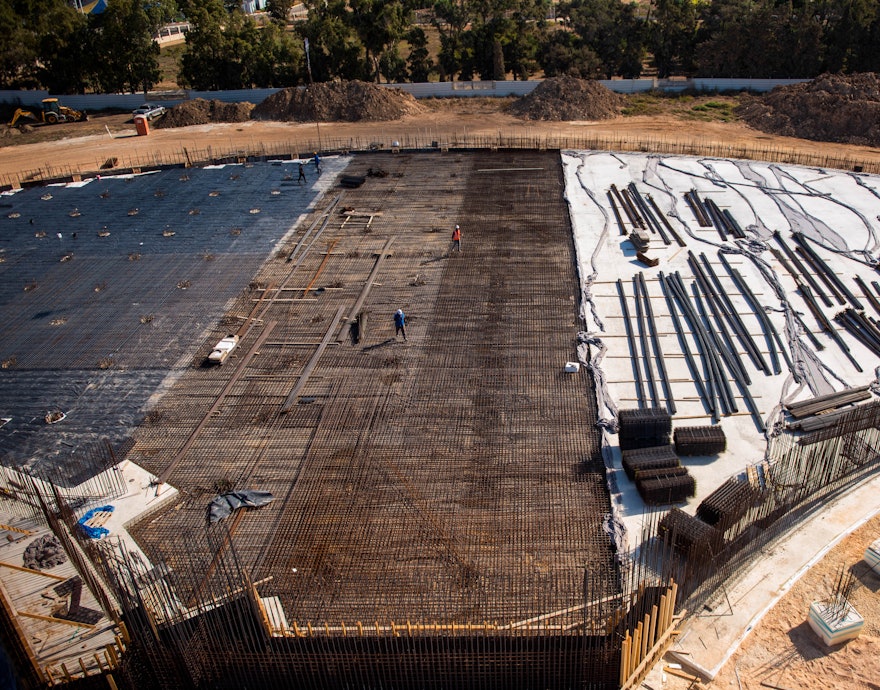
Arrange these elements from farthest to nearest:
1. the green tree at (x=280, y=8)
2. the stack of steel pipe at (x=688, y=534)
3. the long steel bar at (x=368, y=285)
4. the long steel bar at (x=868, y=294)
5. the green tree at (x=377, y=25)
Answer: the green tree at (x=280, y=8) → the green tree at (x=377, y=25) → the long steel bar at (x=368, y=285) → the long steel bar at (x=868, y=294) → the stack of steel pipe at (x=688, y=534)

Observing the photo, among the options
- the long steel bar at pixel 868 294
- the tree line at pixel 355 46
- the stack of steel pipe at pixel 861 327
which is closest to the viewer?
the stack of steel pipe at pixel 861 327

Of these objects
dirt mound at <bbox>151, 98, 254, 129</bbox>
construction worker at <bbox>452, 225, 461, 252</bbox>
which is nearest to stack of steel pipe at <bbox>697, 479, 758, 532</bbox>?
construction worker at <bbox>452, 225, 461, 252</bbox>

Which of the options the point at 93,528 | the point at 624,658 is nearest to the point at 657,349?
the point at 624,658

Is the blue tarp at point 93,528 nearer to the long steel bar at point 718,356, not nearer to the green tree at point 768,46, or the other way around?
the long steel bar at point 718,356

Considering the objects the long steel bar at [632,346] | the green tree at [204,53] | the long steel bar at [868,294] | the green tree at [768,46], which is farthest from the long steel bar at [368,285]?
the green tree at [768,46]

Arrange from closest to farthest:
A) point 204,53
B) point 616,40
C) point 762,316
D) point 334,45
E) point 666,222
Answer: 1. point 762,316
2. point 666,222
3. point 334,45
4. point 204,53
5. point 616,40

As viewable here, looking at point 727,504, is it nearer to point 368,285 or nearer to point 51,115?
point 368,285
